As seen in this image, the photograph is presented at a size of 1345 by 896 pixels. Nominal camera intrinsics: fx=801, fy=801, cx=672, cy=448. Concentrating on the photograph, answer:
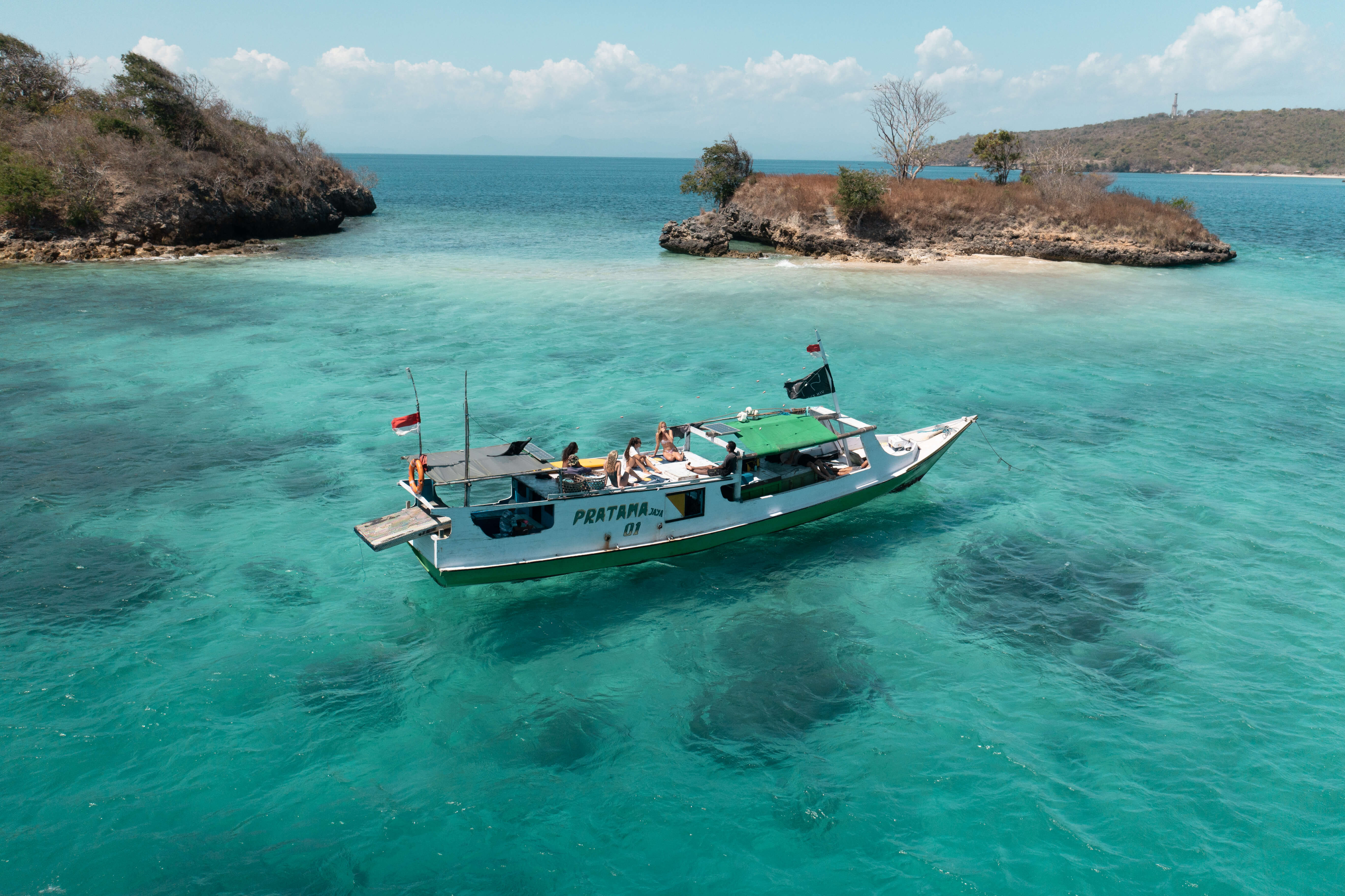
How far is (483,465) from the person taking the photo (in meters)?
15.9

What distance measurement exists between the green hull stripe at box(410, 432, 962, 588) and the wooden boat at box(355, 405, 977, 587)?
3 centimetres

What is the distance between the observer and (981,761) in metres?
12.1

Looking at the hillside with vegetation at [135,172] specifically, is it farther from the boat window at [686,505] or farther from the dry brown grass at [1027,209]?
the boat window at [686,505]

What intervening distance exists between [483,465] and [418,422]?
1718 mm

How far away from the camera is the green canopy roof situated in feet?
57.2

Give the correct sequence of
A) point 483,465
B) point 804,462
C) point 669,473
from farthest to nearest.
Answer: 1. point 804,462
2. point 669,473
3. point 483,465

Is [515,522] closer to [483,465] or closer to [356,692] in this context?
[483,465]

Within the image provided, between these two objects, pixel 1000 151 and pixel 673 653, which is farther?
pixel 1000 151

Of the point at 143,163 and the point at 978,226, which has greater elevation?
the point at 143,163

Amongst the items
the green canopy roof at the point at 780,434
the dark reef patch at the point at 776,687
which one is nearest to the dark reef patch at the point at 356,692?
the dark reef patch at the point at 776,687

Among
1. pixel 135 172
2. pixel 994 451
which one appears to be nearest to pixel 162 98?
pixel 135 172

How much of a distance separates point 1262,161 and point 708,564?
765 feet

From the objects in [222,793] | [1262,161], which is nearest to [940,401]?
[222,793]

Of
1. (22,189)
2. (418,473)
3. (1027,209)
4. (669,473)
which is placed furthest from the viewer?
(1027,209)
